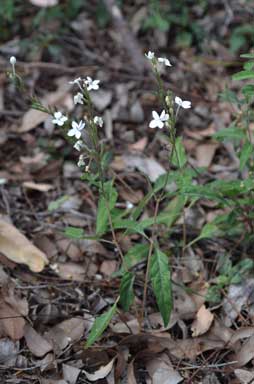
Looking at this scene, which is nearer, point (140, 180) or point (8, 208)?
point (8, 208)

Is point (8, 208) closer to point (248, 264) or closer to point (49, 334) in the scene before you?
point (49, 334)

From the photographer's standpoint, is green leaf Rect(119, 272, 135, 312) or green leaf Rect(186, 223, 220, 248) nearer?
green leaf Rect(119, 272, 135, 312)

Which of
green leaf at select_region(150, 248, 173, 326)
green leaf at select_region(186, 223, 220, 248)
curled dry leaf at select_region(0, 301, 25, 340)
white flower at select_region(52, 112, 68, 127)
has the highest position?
white flower at select_region(52, 112, 68, 127)

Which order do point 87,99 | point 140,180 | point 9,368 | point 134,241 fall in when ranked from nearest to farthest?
1. point 87,99
2. point 9,368
3. point 134,241
4. point 140,180

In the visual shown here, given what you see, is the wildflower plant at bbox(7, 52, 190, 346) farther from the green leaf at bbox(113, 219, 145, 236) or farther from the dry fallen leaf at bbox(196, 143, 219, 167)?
the dry fallen leaf at bbox(196, 143, 219, 167)

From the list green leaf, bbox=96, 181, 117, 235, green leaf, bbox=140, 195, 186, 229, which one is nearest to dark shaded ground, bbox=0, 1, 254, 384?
green leaf, bbox=140, 195, 186, 229

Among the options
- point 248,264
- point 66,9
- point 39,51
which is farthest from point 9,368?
point 66,9

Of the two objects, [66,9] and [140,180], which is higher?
[66,9]

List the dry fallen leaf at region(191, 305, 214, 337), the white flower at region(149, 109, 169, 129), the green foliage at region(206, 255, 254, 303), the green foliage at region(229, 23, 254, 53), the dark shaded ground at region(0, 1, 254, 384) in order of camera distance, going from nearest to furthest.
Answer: the white flower at region(149, 109, 169, 129) → the dark shaded ground at region(0, 1, 254, 384) → the dry fallen leaf at region(191, 305, 214, 337) → the green foliage at region(206, 255, 254, 303) → the green foliage at region(229, 23, 254, 53)
